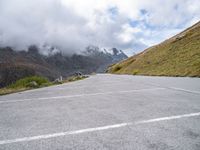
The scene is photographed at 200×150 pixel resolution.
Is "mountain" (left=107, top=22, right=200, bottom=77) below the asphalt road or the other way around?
the other way around

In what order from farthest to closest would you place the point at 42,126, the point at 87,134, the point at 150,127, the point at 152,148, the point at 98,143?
1. the point at 42,126
2. the point at 150,127
3. the point at 87,134
4. the point at 98,143
5. the point at 152,148

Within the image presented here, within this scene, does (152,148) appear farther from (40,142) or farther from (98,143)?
(40,142)

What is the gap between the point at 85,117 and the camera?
225 inches

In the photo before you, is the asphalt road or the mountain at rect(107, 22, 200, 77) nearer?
the asphalt road

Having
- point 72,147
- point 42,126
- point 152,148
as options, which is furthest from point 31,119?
point 152,148

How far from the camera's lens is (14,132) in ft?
15.2

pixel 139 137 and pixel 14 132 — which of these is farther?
pixel 14 132

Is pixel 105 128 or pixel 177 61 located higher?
pixel 177 61

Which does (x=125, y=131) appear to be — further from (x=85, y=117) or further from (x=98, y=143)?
(x=85, y=117)

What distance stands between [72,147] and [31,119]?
232 centimetres

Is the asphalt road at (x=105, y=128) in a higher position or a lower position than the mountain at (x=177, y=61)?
lower

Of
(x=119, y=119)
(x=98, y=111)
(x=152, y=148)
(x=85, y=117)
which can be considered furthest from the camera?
(x=98, y=111)

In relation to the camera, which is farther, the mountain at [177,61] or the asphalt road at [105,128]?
the mountain at [177,61]

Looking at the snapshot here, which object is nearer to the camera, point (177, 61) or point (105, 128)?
point (105, 128)
